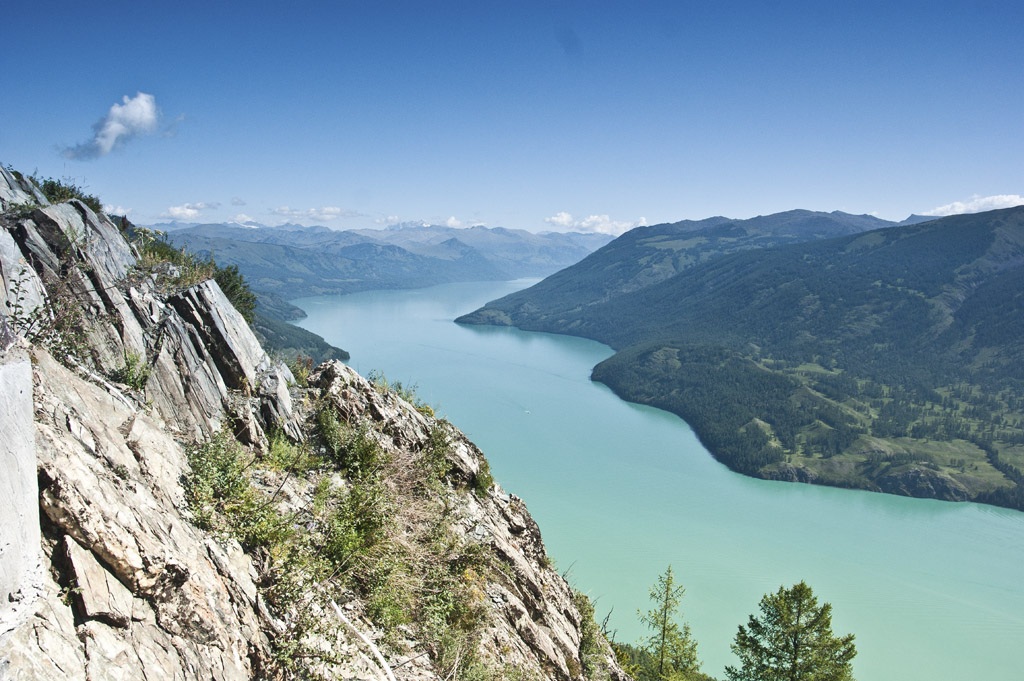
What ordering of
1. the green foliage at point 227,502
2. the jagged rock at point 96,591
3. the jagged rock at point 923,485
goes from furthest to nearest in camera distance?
the jagged rock at point 923,485 < the green foliage at point 227,502 < the jagged rock at point 96,591

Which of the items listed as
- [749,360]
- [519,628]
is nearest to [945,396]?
[749,360]

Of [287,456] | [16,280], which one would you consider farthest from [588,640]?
[16,280]

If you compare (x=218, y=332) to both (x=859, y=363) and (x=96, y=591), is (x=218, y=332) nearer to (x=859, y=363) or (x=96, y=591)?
(x=96, y=591)

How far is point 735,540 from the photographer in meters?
56.4

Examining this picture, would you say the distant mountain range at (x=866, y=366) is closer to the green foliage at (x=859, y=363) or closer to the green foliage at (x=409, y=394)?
the green foliage at (x=859, y=363)

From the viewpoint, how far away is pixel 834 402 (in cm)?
11188

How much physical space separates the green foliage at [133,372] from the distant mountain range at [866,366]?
304 feet

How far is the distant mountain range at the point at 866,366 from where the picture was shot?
3479 inches

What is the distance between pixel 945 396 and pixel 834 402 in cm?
2938

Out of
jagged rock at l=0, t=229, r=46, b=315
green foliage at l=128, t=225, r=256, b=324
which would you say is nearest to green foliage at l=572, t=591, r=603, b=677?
green foliage at l=128, t=225, r=256, b=324

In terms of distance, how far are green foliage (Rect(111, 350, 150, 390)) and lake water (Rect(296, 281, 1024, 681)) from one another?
27919mm

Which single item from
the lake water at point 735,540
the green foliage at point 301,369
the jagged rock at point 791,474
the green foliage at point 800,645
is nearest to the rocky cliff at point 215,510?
the green foliage at point 301,369

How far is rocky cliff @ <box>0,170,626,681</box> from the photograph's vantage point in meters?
3.11

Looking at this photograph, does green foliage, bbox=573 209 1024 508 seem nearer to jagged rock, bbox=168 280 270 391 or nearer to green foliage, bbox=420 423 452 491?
green foliage, bbox=420 423 452 491
